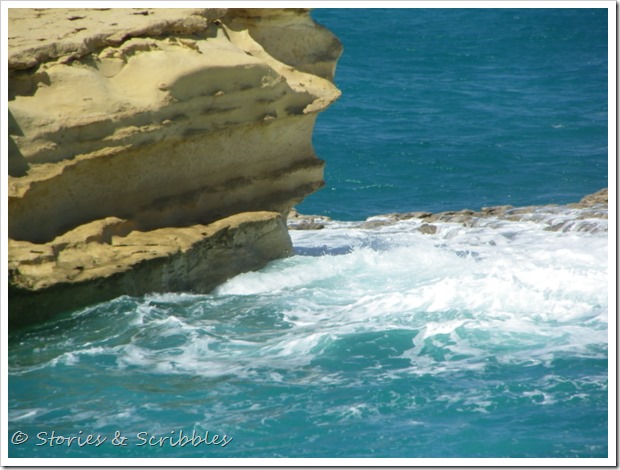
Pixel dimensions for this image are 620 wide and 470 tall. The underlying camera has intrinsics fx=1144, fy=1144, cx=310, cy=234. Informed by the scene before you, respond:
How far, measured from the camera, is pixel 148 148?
9461 millimetres

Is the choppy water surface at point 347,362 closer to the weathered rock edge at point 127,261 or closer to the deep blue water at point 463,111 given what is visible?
the weathered rock edge at point 127,261

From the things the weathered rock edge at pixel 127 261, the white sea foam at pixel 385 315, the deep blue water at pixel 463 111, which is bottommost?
the deep blue water at pixel 463 111

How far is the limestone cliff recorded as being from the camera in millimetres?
8828

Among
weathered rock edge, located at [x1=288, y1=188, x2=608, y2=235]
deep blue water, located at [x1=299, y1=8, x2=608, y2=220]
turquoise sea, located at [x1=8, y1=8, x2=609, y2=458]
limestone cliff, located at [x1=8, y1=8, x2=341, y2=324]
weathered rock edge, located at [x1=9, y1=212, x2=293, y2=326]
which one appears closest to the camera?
turquoise sea, located at [x1=8, y1=8, x2=609, y2=458]

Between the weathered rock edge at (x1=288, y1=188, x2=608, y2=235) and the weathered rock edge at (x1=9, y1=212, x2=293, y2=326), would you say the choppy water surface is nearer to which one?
the weathered rock edge at (x1=9, y1=212, x2=293, y2=326)

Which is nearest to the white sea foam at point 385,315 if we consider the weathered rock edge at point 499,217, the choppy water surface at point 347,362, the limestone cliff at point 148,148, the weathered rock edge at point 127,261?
the choppy water surface at point 347,362

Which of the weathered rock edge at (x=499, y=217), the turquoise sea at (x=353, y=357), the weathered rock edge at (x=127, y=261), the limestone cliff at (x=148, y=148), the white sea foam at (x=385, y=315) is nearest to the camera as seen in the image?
the turquoise sea at (x=353, y=357)

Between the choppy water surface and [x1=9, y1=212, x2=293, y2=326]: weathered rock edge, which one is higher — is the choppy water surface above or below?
below

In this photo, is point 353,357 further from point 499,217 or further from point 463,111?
point 463,111

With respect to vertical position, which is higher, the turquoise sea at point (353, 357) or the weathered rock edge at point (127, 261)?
the weathered rock edge at point (127, 261)

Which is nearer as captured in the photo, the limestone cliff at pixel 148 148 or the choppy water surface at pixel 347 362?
the choppy water surface at pixel 347 362

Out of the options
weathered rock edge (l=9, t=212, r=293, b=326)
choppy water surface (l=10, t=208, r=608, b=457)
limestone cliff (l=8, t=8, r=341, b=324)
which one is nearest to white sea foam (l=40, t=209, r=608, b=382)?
choppy water surface (l=10, t=208, r=608, b=457)

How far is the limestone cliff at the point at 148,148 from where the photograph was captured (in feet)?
29.0

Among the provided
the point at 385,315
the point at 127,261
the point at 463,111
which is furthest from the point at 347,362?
the point at 463,111
